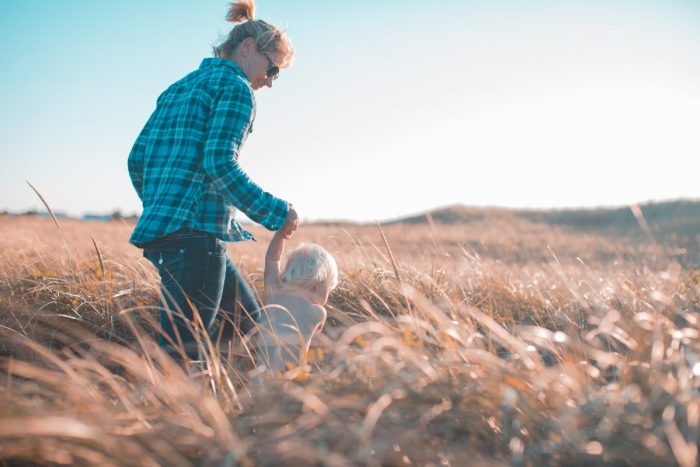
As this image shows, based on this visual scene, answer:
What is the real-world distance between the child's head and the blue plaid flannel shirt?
14.7 inches

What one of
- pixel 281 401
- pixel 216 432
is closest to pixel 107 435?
pixel 216 432

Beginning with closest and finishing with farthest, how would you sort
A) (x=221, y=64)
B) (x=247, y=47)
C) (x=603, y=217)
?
1. (x=221, y=64)
2. (x=247, y=47)
3. (x=603, y=217)

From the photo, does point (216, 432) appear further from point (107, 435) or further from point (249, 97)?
point (249, 97)

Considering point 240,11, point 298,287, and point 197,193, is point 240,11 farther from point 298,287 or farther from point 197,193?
point 298,287

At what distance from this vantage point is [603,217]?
2247 cm

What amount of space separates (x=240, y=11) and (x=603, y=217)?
23.0m

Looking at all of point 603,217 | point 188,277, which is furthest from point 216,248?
point 603,217

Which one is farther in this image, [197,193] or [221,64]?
[221,64]

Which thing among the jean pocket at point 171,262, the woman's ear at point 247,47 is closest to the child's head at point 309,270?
the jean pocket at point 171,262

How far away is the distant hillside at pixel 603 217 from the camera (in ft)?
60.1

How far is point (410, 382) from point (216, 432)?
0.60 metres

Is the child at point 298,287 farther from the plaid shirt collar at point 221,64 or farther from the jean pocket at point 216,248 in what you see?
the plaid shirt collar at point 221,64

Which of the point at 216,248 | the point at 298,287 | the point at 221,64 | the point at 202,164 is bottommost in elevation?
the point at 298,287

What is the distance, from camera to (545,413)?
5.17 ft
